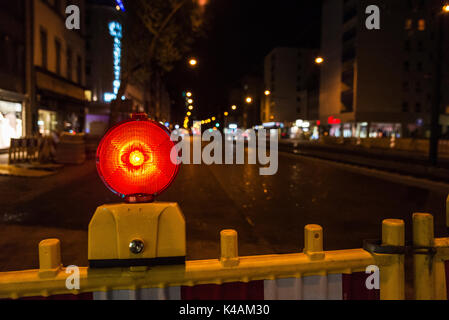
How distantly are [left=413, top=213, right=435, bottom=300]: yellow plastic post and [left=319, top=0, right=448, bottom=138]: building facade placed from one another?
5463cm

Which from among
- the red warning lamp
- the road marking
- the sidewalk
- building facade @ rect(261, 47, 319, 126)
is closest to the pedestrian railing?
the red warning lamp

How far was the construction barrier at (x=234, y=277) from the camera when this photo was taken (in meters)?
1.48

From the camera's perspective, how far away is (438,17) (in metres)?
12.5

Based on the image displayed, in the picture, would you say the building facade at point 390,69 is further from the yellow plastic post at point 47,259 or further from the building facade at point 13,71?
the yellow plastic post at point 47,259

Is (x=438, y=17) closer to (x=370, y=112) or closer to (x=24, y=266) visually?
(x=24, y=266)

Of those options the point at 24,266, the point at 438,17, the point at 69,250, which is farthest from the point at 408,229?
the point at 438,17

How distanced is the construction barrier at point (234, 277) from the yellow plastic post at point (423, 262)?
113mm

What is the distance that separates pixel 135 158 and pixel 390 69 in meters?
58.5

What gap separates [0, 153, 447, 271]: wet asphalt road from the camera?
510 centimetres

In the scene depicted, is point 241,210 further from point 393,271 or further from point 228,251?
point 228,251

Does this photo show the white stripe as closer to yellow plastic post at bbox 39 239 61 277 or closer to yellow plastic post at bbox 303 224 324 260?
yellow plastic post at bbox 303 224 324 260

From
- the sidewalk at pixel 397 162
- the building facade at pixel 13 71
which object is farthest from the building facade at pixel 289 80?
the building facade at pixel 13 71

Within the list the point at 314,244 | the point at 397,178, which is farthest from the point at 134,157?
the point at 397,178
